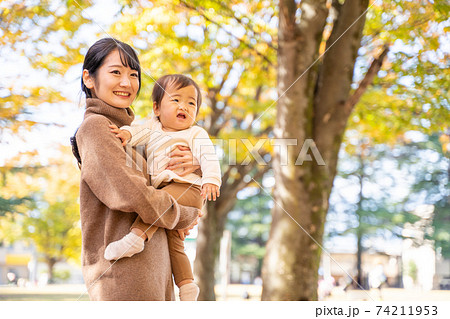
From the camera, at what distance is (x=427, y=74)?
302cm

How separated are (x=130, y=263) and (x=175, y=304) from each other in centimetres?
21

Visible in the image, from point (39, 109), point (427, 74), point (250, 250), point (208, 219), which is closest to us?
point (427, 74)

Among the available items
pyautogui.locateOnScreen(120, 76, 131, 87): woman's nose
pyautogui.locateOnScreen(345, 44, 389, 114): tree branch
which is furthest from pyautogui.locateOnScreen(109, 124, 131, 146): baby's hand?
pyautogui.locateOnScreen(345, 44, 389, 114): tree branch

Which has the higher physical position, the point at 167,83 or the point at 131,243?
the point at 167,83

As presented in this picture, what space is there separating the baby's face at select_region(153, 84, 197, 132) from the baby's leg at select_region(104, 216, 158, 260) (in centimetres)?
30

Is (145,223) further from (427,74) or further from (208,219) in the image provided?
(208,219)

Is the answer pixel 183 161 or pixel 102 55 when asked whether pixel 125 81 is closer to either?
pixel 102 55

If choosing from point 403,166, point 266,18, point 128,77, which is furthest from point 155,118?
point 403,166

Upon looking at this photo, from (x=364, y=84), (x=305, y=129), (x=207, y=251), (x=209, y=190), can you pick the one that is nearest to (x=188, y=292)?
(x=209, y=190)

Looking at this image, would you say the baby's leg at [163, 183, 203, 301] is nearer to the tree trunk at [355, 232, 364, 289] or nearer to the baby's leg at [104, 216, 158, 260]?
the baby's leg at [104, 216, 158, 260]

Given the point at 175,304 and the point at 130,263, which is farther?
the point at 175,304

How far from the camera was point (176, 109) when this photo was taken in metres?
1.14

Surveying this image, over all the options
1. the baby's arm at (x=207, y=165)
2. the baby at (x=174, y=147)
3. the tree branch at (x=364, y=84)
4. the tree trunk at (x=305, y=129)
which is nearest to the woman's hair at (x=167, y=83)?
the baby at (x=174, y=147)

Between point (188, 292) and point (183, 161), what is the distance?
0.30 meters
